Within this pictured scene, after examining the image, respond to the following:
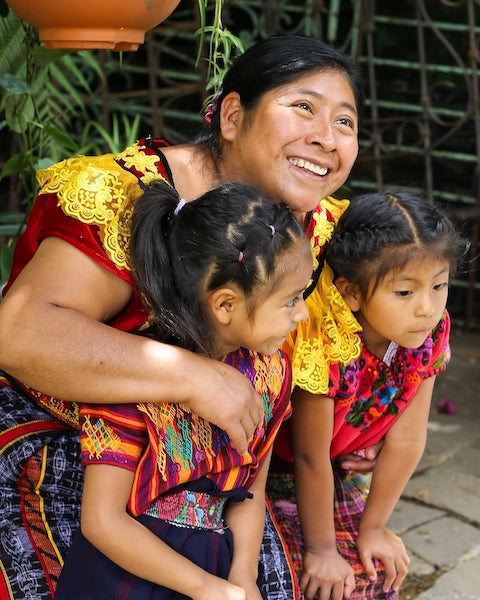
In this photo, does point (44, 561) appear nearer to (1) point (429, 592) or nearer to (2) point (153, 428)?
(2) point (153, 428)

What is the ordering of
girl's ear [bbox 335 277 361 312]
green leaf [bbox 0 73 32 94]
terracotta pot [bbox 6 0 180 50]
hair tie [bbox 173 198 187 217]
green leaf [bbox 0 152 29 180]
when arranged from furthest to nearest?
green leaf [bbox 0 152 29 180] → green leaf [bbox 0 73 32 94] → girl's ear [bbox 335 277 361 312] → terracotta pot [bbox 6 0 180 50] → hair tie [bbox 173 198 187 217]

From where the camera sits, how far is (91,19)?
6.95 feet

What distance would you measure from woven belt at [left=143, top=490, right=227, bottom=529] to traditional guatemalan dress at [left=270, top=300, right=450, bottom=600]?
407mm

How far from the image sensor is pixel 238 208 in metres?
1.93

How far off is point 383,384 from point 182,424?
2.05ft

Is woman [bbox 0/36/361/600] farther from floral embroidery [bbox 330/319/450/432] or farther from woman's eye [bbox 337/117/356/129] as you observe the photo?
floral embroidery [bbox 330/319/450/432]

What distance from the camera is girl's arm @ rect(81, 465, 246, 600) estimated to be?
1846 millimetres

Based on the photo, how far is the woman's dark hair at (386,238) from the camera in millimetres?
2227

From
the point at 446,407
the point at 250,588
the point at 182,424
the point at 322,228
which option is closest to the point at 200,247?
the point at 182,424

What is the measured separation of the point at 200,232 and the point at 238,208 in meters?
0.09

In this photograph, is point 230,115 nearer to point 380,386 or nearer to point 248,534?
point 380,386

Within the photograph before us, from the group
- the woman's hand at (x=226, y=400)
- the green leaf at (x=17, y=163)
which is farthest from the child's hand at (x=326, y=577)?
the green leaf at (x=17, y=163)

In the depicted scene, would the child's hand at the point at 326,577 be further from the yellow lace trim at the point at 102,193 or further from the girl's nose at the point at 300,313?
the yellow lace trim at the point at 102,193

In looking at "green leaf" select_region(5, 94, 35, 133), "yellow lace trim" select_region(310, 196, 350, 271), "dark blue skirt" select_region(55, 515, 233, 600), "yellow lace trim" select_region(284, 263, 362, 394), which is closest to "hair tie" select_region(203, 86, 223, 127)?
"yellow lace trim" select_region(310, 196, 350, 271)
